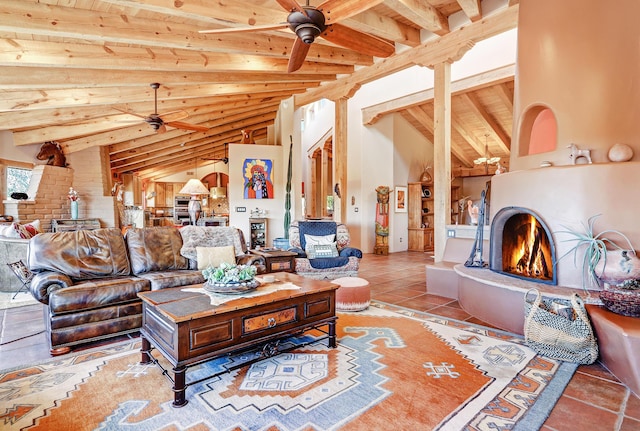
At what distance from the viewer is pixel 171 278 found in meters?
3.52

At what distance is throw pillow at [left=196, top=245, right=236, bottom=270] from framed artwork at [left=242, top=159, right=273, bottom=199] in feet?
14.2

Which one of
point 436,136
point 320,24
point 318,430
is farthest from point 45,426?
point 436,136

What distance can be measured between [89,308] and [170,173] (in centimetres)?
1299

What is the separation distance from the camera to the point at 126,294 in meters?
3.17

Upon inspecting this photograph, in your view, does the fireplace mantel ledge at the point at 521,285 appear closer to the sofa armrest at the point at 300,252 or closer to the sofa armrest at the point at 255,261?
the sofa armrest at the point at 300,252

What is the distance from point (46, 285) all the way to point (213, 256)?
61.5 inches

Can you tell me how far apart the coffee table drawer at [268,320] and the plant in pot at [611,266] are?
95.3 inches

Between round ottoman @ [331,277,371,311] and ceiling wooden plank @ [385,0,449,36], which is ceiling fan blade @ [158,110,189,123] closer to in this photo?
ceiling wooden plank @ [385,0,449,36]

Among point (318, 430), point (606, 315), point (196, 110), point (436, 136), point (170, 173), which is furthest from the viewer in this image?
point (170, 173)

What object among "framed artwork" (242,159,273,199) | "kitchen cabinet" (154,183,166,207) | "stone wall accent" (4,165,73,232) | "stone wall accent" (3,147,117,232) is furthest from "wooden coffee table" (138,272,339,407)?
"kitchen cabinet" (154,183,166,207)

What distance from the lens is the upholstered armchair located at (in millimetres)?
4984

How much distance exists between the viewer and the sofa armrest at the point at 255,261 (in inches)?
168

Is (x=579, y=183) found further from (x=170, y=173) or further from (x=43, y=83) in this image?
(x=170, y=173)

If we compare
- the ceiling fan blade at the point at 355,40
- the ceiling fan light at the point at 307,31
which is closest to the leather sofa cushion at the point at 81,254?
the ceiling fan light at the point at 307,31
